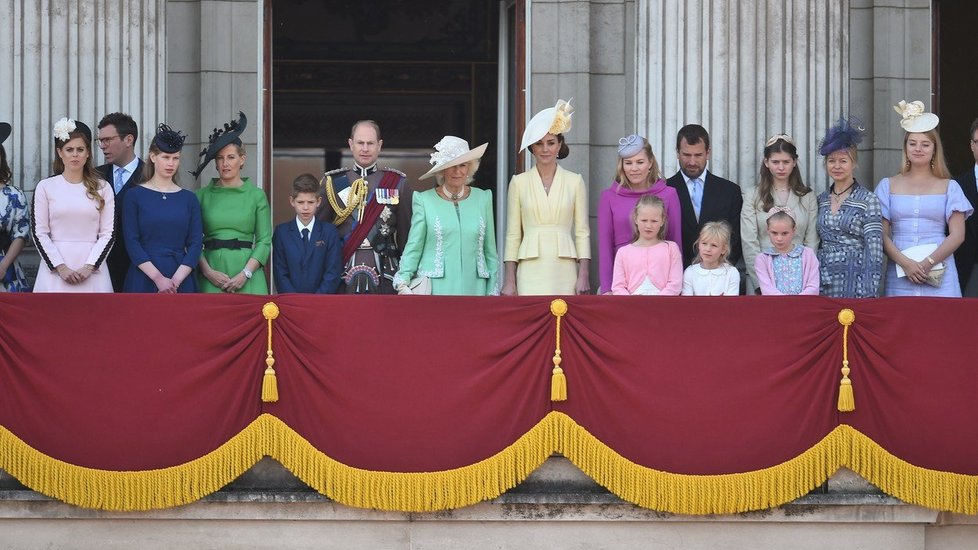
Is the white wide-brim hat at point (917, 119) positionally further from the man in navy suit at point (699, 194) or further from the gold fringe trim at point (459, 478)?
the gold fringe trim at point (459, 478)

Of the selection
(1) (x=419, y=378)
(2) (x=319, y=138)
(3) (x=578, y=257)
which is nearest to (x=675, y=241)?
(3) (x=578, y=257)

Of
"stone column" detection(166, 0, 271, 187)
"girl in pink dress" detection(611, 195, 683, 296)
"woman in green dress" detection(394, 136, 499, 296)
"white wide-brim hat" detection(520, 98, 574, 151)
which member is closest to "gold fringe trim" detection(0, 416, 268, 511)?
"woman in green dress" detection(394, 136, 499, 296)

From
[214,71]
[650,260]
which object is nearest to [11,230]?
[214,71]

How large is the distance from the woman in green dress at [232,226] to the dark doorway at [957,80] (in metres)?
7.40

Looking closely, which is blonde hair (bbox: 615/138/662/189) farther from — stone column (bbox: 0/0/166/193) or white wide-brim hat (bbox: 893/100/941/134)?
stone column (bbox: 0/0/166/193)

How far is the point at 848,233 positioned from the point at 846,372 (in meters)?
1.34

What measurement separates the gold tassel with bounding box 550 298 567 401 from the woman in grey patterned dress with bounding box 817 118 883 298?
2.04m

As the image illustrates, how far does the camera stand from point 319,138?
674 inches

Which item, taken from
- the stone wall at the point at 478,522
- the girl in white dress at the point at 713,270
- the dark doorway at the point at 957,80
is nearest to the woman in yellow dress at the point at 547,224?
the girl in white dress at the point at 713,270

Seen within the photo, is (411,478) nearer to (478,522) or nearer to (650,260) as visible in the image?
(478,522)

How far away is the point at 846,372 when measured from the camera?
30.1ft

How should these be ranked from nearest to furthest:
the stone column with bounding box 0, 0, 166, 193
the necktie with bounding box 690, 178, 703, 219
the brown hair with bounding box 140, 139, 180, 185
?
1. the brown hair with bounding box 140, 139, 180, 185
2. the necktie with bounding box 690, 178, 703, 219
3. the stone column with bounding box 0, 0, 166, 193

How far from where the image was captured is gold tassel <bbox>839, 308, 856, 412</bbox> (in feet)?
30.0

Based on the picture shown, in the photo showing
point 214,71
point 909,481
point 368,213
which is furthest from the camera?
point 214,71
